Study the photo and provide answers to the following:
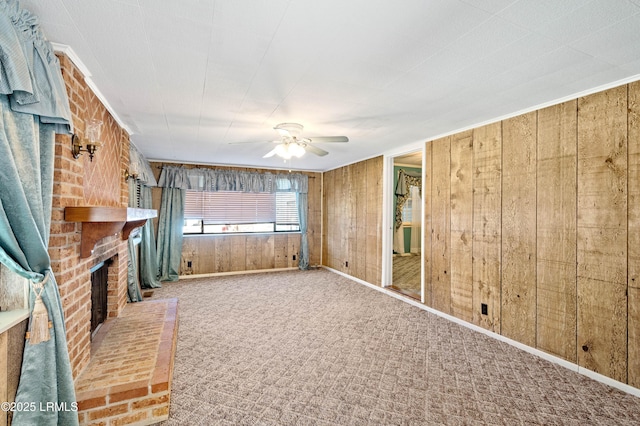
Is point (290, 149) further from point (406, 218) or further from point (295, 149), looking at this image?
point (406, 218)

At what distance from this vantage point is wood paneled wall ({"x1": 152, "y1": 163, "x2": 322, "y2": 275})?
5.82 m

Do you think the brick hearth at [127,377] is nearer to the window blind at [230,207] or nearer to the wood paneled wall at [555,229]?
the wood paneled wall at [555,229]

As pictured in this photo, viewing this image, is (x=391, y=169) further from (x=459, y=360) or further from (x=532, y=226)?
(x=459, y=360)

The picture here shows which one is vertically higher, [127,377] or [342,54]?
[342,54]

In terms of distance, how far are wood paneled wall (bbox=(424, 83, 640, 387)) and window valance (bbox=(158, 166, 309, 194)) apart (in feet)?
12.1

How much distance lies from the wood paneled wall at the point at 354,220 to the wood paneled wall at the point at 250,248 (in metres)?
0.25

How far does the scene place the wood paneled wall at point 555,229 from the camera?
2193 millimetres

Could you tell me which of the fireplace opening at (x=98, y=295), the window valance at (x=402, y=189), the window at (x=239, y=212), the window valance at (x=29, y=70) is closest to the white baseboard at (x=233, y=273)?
the window at (x=239, y=212)

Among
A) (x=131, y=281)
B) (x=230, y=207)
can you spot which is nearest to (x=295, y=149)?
(x=131, y=281)

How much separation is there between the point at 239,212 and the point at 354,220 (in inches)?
99.2

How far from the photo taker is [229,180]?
5996 millimetres

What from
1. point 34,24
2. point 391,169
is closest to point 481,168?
point 391,169

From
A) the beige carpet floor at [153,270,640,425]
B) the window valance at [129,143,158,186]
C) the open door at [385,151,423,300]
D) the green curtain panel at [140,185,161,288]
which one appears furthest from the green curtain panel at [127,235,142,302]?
the open door at [385,151,423,300]

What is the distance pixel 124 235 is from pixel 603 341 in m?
4.55
